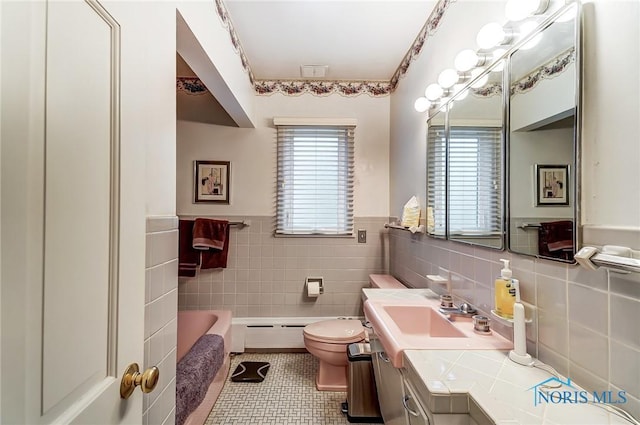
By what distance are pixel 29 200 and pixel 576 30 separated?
1292 mm

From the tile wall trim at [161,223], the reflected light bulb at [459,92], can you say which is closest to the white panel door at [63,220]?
the tile wall trim at [161,223]

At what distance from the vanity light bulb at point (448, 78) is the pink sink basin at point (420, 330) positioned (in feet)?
3.69

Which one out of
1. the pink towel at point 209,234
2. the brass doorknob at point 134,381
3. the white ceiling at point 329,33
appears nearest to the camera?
the brass doorknob at point 134,381

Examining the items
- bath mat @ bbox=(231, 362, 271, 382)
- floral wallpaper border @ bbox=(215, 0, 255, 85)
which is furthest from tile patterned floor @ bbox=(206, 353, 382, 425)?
floral wallpaper border @ bbox=(215, 0, 255, 85)

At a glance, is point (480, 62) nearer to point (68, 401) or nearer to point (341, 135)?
point (341, 135)

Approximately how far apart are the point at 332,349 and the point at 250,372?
2.47ft

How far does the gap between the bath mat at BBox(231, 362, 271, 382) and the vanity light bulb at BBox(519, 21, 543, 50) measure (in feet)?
8.00

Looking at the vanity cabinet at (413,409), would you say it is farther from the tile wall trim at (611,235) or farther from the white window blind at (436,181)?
the white window blind at (436,181)

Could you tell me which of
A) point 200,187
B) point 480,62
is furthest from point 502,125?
point 200,187

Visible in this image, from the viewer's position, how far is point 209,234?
2492 millimetres

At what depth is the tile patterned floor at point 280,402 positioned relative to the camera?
176 centimetres

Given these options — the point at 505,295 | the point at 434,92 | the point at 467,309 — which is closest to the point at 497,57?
the point at 434,92

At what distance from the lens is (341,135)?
264cm

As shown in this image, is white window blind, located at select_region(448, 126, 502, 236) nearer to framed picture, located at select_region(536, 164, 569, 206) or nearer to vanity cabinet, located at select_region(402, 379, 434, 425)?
framed picture, located at select_region(536, 164, 569, 206)
